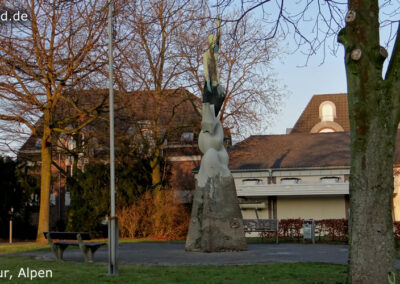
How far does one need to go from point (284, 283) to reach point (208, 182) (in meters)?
7.80

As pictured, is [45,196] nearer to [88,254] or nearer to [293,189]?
[88,254]

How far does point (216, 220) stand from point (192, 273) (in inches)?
232

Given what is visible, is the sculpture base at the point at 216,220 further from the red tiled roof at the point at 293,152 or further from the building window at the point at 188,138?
the red tiled roof at the point at 293,152

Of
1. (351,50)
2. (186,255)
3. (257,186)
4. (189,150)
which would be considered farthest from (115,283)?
(189,150)

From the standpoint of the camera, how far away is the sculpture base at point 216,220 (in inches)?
658

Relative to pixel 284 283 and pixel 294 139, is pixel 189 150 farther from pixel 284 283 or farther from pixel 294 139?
pixel 284 283

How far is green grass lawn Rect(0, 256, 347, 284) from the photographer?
32.4ft

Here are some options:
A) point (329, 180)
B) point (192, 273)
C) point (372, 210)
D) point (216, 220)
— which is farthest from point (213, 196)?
point (329, 180)

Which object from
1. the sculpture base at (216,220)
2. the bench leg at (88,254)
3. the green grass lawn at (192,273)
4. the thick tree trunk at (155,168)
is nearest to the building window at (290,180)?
the thick tree trunk at (155,168)

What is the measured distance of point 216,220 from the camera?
662 inches

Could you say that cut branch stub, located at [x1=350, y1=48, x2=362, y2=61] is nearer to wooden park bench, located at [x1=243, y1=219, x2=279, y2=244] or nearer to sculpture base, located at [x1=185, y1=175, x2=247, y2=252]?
sculpture base, located at [x1=185, y1=175, x2=247, y2=252]

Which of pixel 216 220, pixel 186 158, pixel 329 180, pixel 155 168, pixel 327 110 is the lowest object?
pixel 216 220

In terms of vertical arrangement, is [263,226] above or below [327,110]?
below

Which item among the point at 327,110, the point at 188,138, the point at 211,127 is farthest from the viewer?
the point at 327,110
